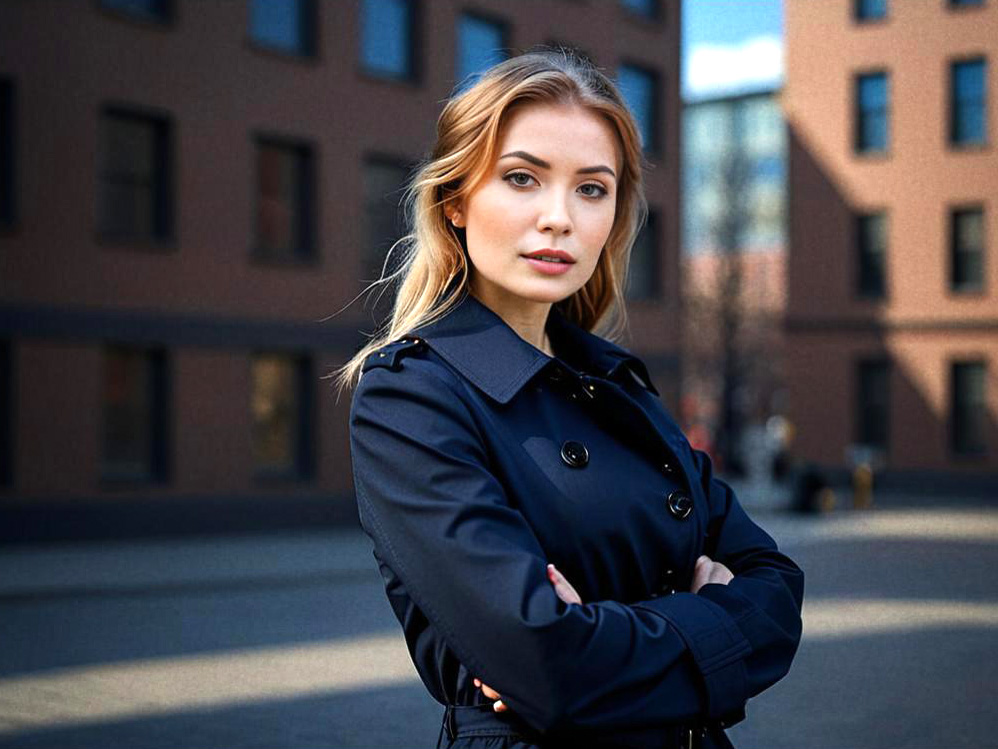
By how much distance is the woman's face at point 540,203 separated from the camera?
2262 millimetres

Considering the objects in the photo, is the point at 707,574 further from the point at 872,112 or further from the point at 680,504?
the point at 872,112

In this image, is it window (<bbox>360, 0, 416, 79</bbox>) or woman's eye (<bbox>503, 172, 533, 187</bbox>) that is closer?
woman's eye (<bbox>503, 172, 533, 187</bbox>)

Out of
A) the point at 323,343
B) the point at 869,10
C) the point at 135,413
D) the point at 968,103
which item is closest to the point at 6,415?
the point at 135,413

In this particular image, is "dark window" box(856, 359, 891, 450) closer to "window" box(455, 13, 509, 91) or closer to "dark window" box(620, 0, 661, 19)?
"dark window" box(620, 0, 661, 19)

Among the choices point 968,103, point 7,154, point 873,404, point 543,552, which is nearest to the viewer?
point 543,552

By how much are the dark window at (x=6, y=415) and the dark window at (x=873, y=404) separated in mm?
23802

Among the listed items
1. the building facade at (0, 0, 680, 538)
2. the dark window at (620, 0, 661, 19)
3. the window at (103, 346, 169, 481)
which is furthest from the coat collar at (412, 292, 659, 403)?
the dark window at (620, 0, 661, 19)

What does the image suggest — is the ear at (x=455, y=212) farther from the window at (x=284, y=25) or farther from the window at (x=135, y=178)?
the window at (x=284, y=25)

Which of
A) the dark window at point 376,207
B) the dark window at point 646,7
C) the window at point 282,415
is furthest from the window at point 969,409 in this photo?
the window at point 282,415

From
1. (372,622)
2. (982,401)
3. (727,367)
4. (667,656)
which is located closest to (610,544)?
(667,656)

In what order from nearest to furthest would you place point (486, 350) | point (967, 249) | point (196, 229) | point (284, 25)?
point (486, 350) → point (196, 229) → point (284, 25) → point (967, 249)

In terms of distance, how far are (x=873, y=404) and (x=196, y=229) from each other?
21.0m

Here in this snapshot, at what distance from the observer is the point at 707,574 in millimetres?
2355

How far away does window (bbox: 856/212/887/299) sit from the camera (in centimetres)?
3659
